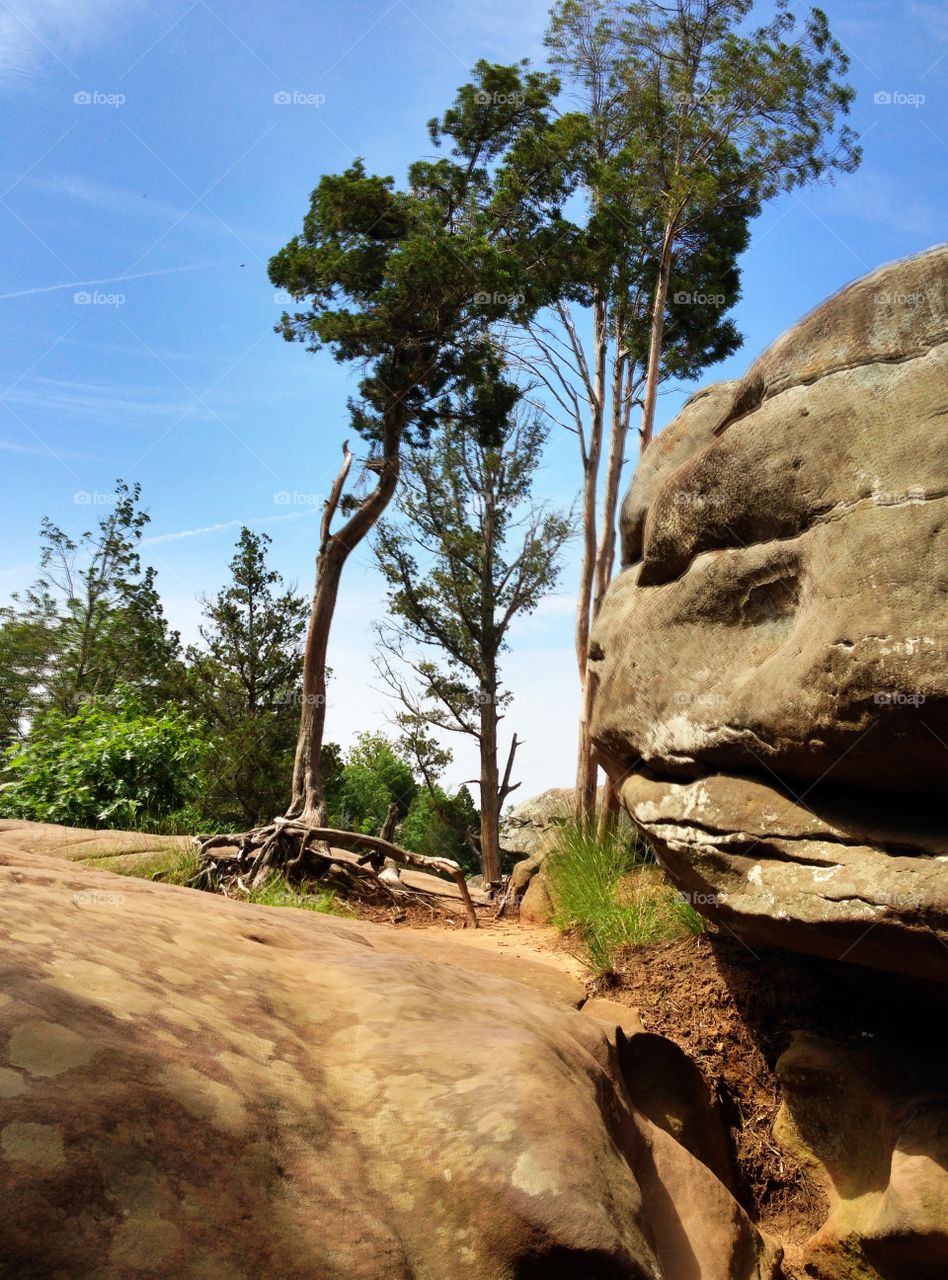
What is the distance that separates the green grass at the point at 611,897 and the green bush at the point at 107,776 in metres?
4.78

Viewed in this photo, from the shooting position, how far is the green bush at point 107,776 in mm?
10047

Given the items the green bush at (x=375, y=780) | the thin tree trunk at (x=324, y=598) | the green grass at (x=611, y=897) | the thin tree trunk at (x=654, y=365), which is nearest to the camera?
the green grass at (x=611, y=897)

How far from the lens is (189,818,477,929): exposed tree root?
8.38 metres

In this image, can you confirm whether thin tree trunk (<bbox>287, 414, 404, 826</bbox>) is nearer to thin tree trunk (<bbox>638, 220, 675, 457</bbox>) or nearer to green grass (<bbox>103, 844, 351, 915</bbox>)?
green grass (<bbox>103, 844, 351, 915</bbox>)

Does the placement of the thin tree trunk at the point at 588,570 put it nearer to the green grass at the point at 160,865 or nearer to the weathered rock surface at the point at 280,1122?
the green grass at the point at 160,865

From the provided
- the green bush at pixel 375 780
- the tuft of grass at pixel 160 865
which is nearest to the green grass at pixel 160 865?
the tuft of grass at pixel 160 865

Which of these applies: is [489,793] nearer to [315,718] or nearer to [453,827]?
[453,827]

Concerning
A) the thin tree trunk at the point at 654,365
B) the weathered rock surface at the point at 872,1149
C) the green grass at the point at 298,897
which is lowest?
the weathered rock surface at the point at 872,1149

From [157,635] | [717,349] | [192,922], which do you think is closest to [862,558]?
[192,922]

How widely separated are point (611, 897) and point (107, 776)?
6.21 m

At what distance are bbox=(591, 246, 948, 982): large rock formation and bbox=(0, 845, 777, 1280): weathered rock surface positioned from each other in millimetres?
1577

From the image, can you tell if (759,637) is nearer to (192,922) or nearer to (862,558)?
(862,558)

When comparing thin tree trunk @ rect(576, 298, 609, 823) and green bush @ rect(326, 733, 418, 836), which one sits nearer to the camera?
thin tree trunk @ rect(576, 298, 609, 823)

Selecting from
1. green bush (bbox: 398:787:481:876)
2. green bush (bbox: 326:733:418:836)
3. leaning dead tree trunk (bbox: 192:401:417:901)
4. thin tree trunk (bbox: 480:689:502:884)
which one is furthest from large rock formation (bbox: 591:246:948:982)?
green bush (bbox: 326:733:418:836)
